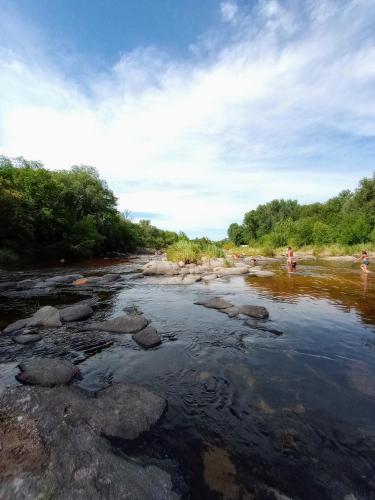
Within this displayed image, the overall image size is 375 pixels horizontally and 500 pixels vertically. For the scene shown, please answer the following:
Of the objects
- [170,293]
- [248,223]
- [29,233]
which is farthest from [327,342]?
[248,223]

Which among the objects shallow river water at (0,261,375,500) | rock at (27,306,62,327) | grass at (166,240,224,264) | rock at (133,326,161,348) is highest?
grass at (166,240,224,264)

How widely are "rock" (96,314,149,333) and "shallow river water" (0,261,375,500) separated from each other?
13.4 inches

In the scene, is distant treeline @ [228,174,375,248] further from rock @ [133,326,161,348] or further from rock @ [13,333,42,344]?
rock @ [13,333,42,344]

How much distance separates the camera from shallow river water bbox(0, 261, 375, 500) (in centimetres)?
294

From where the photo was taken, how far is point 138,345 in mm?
6445

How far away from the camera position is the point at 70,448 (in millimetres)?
2990

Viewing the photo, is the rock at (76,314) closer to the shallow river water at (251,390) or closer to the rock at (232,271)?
the shallow river water at (251,390)

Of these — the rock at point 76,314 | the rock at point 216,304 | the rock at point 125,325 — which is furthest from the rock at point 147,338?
the rock at point 216,304

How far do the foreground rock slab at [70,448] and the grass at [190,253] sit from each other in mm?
20673

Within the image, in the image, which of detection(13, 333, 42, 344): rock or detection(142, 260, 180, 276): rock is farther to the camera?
detection(142, 260, 180, 276): rock

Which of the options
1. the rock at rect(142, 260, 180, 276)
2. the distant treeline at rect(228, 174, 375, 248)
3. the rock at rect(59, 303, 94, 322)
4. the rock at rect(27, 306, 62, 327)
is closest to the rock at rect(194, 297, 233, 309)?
the rock at rect(59, 303, 94, 322)

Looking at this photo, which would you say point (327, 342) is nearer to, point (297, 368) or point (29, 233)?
point (297, 368)

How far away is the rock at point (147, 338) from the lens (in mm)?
6410

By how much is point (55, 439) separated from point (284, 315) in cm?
741
